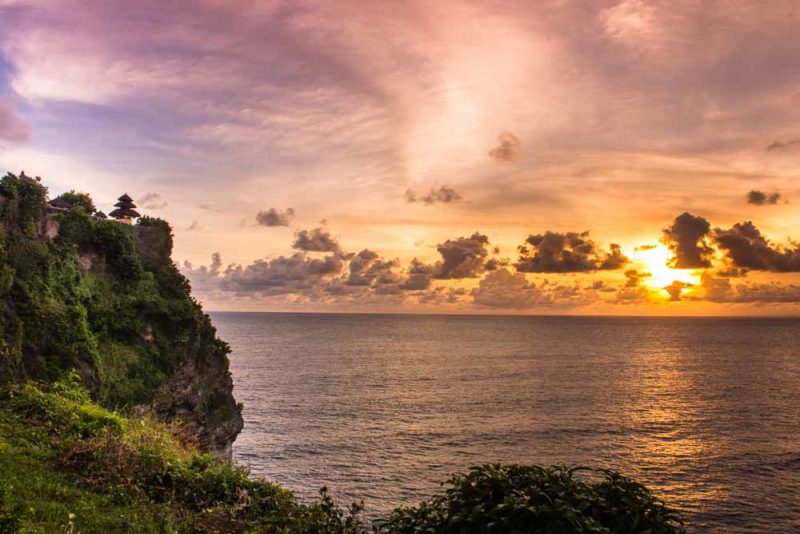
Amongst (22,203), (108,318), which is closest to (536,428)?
(108,318)

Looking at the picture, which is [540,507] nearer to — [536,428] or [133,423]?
[133,423]

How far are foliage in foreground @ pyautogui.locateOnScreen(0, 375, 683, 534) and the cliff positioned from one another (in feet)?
39.5

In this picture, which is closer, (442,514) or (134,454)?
(442,514)

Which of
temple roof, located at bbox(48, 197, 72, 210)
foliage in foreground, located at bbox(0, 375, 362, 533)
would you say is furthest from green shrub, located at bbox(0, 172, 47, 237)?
foliage in foreground, located at bbox(0, 375, 362, 533)

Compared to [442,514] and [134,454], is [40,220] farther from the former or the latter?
[442,514]

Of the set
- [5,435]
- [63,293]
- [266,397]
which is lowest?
[266,397]

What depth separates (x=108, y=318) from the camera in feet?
122

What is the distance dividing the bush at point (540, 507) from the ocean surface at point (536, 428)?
29141mm

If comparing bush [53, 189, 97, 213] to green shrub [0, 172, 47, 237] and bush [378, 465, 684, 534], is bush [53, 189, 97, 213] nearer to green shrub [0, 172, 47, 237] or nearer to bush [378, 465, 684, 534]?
green shrub [0, 172, 47, 237]

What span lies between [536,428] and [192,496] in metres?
49.2

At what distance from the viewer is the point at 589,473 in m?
42.7

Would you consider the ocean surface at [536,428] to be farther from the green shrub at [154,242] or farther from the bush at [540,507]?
the bush at [540,507]

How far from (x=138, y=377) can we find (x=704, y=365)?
386 ft

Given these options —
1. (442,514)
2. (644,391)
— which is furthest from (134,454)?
(644,391)
